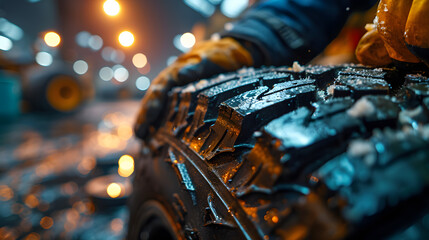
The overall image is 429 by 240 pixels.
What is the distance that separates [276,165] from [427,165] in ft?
0.53

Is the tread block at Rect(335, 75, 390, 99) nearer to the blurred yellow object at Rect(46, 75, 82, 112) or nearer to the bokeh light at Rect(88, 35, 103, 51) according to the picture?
the blurred yellow object at Rect(46, 75, 82, 112)

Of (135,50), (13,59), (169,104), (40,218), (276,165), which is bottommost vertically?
(276,165)

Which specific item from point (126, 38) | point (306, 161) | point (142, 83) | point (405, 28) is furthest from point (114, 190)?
point (142, 83)

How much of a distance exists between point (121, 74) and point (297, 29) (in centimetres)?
1842

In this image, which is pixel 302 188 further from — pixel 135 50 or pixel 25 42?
pixel 135 50

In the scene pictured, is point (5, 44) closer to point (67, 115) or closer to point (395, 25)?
point (67, 115)

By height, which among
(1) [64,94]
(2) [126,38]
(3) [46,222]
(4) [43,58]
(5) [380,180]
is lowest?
→ (5) [380,180]

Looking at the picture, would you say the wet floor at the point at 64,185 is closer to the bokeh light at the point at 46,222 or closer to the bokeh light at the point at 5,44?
the bokeh light at the point at 46,222

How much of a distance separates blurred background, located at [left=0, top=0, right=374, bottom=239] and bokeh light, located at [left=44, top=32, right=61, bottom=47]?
0.03 meters

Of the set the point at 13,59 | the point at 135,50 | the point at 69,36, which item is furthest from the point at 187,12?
the point at 13,59

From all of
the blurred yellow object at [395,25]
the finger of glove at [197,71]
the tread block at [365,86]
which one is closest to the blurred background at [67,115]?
the blurred yellow object at [395,25]

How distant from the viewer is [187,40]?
14172mm

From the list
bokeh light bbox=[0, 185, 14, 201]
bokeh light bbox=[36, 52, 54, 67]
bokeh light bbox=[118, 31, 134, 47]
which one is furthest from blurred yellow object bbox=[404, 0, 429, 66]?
bokeh light bbox=[118, 31, 134, 47]

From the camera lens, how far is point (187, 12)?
12.2 m
